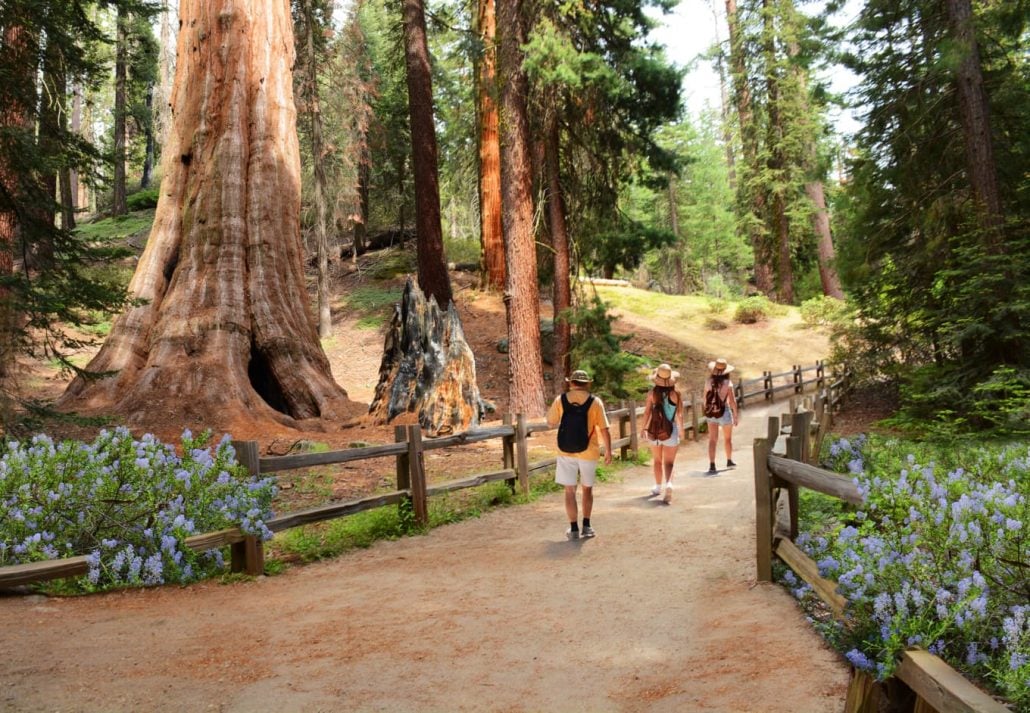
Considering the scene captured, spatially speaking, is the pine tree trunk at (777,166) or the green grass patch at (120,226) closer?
the green grass patch at (120,226)

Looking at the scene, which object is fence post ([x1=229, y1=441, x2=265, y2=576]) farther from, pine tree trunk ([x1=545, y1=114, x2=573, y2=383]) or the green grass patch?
the green grass patch

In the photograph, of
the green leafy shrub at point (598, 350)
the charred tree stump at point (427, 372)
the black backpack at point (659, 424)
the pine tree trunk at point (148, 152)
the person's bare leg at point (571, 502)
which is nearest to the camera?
the person's bare leg at point (571, 502)

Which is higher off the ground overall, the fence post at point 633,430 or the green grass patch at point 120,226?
the green grass patch at point 120,226

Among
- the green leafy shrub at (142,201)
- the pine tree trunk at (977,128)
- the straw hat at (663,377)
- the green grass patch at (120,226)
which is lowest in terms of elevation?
the straw hat at (663,377)

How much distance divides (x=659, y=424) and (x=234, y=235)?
27.7 feet

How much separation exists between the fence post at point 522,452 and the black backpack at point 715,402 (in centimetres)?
335

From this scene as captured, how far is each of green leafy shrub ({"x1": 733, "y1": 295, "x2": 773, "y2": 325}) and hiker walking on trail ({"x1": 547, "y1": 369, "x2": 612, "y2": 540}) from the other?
2421cm

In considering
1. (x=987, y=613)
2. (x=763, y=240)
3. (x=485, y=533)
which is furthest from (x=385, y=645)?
(x=763, y=240)

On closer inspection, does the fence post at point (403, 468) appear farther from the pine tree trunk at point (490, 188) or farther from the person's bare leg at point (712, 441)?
the pine tree trunk at point (490, 188)

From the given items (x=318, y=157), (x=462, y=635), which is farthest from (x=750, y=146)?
(x=462, y=635)

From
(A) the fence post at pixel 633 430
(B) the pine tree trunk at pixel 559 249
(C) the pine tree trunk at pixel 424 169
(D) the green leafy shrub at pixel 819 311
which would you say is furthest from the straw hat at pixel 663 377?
(D) the green leafy shrub at pixel 819 311

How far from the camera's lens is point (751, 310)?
3092 centimetres

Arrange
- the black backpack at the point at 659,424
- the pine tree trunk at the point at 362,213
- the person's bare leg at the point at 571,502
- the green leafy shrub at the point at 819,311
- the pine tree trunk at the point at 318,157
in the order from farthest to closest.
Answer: the pine tree trunk at the point at 362,213 < the green leafy shrub at the point at 819,311 < the pine tree trunk at the point at 318,157 < the black backpack at the point at 659,424 < the person's bare leg at the point at 571,502

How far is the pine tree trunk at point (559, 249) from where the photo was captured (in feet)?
58.5
